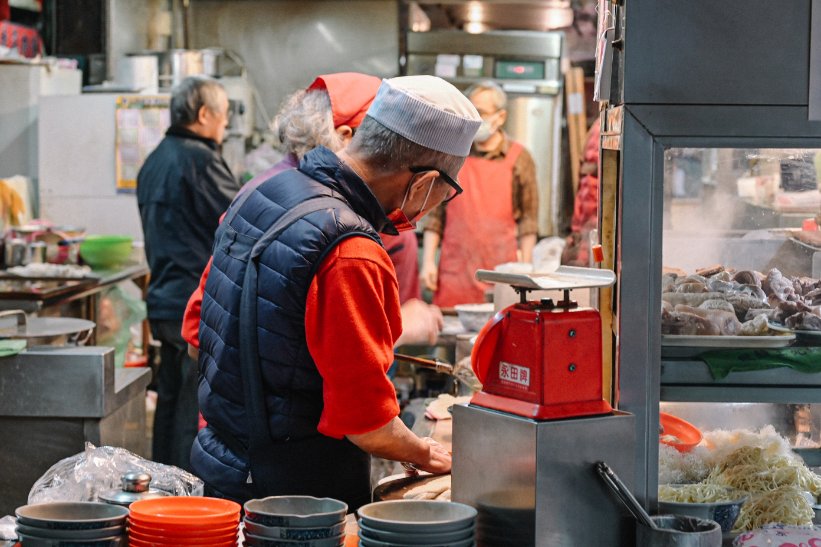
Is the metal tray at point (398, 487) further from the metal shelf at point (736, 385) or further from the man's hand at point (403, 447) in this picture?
the metal shelf at point (736, 385)

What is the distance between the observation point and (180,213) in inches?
206

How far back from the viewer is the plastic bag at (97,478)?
78.3 inches

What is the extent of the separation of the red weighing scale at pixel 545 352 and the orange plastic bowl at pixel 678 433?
33cm

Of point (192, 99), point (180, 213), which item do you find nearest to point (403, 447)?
point (180, 213)

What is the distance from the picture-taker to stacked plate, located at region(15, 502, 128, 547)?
158 centimetres

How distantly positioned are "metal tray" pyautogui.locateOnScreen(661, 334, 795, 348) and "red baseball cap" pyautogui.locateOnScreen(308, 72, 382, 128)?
4.11 ft

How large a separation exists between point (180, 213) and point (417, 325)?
2.29m

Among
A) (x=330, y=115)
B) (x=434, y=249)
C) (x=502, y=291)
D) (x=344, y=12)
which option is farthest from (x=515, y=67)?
(x=330, y=115)

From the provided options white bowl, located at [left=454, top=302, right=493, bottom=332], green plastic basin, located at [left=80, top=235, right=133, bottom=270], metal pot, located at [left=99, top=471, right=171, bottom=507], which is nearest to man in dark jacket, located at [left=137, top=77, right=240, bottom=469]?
green plastic basin, located at [left=80, top=235, right=133, bottom=270]

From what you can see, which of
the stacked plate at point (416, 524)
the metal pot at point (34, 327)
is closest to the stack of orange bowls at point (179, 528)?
the stacked plate at point (416, 524)

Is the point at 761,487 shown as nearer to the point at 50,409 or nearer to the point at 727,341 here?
the point at 727,341

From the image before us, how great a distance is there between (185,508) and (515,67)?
22.0 feet

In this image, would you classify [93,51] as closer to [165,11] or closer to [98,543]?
[165,11]

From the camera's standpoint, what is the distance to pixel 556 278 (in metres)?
1.80
